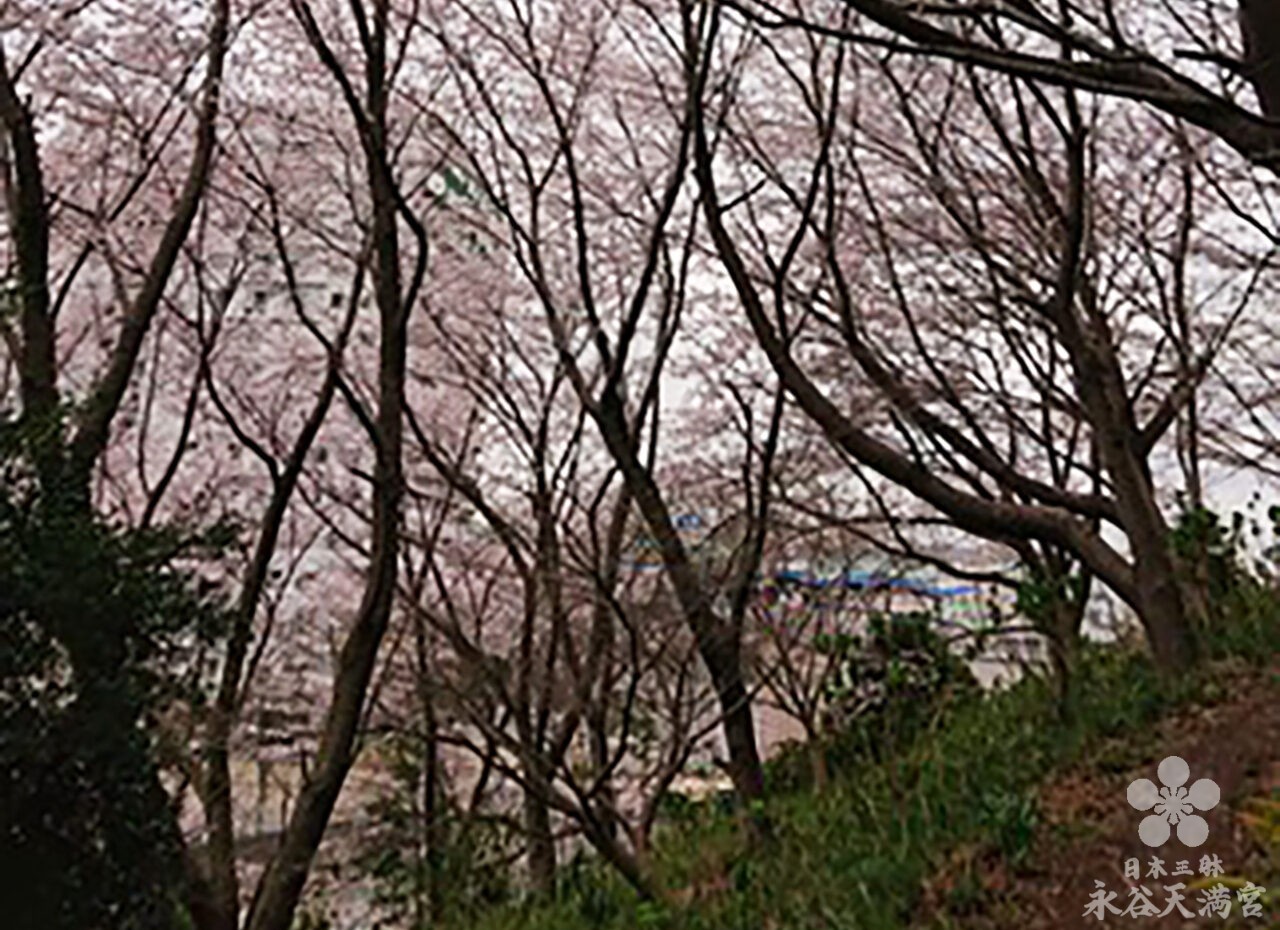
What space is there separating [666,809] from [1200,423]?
4.48m

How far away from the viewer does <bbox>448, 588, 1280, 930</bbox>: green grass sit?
14.0 ft

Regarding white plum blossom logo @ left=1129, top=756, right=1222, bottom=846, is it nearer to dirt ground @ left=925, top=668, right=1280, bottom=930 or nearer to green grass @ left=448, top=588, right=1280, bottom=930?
dirt ground @ left=925, top=668, right=1280, bottom=930

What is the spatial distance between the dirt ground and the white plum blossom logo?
3 centimetres

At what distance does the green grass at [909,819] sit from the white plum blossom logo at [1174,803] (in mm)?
336

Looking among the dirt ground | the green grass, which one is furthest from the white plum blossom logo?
the green grass

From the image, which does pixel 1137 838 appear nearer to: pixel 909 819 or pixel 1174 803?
pixel 1174 803

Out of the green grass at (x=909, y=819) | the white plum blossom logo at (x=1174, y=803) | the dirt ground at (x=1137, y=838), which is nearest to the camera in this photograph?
the dirt ground at (x=1137, y=838)

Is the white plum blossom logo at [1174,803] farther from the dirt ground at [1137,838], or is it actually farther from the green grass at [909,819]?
the green grass at [909,819]

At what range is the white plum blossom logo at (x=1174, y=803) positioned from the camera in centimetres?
383

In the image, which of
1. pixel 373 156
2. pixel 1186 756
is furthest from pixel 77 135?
pixel 1186 756

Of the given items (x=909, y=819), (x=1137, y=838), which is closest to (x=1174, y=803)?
(x=1137, y=838)

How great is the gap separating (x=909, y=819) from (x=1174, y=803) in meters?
0.96

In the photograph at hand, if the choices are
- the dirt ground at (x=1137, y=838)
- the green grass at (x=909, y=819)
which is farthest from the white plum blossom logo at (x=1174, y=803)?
the green grass at (x=909, y=819)

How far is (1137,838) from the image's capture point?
3973 millimetres
